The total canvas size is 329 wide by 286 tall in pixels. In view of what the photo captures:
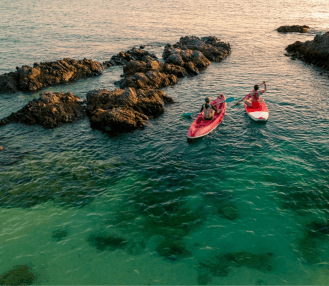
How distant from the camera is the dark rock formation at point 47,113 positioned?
24.1m

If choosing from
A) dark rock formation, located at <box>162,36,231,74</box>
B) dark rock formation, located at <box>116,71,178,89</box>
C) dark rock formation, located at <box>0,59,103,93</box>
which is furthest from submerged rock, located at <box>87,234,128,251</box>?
dark rock formation, located at <box>162,36,231,74</box>

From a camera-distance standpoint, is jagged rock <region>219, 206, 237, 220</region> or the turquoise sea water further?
jagged rock <region>219, 206, 237, 220</region>

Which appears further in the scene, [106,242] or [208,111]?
[208,111]

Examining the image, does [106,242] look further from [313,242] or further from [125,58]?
[125,58]

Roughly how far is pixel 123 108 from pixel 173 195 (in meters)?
11.2

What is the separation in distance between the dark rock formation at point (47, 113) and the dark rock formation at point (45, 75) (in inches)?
336

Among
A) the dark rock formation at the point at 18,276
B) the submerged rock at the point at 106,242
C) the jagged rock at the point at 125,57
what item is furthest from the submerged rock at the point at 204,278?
the jagged rock at the point at 125,57

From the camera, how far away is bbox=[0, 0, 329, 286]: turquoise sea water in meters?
12.0

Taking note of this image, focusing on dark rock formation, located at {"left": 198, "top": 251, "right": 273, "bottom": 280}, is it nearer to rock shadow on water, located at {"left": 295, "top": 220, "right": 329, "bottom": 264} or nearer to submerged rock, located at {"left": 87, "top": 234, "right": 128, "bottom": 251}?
rock shadow on water, located at {"left": 295, "top": 220, "right": 329, "bottom": 264}

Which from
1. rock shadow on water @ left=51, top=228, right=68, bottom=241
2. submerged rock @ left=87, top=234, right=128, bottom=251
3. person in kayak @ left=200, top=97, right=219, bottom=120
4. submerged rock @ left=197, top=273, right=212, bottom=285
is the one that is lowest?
submerged rock @ left=197, top=273, right=212, bottom=285

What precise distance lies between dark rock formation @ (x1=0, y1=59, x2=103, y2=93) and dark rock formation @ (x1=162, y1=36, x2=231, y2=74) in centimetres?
1224

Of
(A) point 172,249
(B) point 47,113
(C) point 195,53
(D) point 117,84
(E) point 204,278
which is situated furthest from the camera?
(C) point 195,53

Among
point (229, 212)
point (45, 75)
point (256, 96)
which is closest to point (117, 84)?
point (45, 75)

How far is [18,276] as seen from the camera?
38.4 ft
